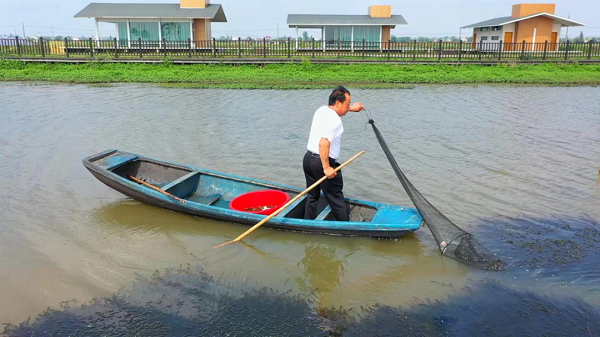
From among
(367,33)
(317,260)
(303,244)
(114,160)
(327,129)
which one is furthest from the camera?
(367,33)

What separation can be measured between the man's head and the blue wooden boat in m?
1.28

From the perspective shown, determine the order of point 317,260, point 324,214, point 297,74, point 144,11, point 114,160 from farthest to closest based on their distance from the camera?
point 144,11
point 297,74
point 114,160
point 324,214
point 317,260

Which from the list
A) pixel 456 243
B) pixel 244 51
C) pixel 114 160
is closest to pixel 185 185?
pixel 114 160

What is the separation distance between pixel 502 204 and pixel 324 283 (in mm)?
3366

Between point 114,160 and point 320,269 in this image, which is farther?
point 114,160

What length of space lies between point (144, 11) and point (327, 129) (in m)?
29.1

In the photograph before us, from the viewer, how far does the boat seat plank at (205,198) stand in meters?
6.69

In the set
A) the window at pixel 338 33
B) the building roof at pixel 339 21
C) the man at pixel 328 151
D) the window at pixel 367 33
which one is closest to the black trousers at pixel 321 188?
the man at pixel 328 151

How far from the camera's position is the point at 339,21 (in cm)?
3388

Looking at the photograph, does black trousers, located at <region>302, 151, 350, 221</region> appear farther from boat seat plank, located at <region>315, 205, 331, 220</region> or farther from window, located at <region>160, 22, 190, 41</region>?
window, located at <region>160, 22, 190, 41</region>

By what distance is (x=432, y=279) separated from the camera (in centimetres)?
486

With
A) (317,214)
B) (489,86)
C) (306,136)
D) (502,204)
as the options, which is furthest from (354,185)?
(489,86)

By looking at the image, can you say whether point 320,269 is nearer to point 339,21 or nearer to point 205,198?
point 205,198

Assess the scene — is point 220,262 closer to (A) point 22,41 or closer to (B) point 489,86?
(B) point 489,86
